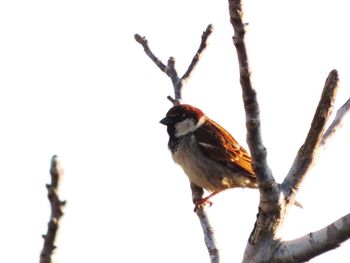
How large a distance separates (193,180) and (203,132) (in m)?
0.71

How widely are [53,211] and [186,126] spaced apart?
472 cm

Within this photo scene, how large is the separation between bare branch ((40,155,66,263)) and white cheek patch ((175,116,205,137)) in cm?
457

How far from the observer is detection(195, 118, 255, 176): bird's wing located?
6.00 meters

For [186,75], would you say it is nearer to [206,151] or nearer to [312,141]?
[206,151]

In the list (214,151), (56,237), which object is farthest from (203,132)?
(56,237)

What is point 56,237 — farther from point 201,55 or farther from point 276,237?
point 201,55

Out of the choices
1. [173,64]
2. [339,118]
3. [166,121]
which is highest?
[166,121]

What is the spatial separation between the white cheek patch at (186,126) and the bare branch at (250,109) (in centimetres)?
319

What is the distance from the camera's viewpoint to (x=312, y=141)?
Result: 9.06 feet

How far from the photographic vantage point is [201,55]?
4.48m

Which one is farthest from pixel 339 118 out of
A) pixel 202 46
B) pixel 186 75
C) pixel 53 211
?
pixel 53 211

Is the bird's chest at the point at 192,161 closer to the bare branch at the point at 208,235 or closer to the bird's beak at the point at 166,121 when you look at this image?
the bird's beak at the point at 166,121

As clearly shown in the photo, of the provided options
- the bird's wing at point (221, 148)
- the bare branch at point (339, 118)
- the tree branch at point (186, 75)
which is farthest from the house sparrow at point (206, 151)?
the bare branch at point (339, 118)

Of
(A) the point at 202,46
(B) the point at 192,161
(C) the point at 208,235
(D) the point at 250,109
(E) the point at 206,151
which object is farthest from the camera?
(E) the point at 206,151
